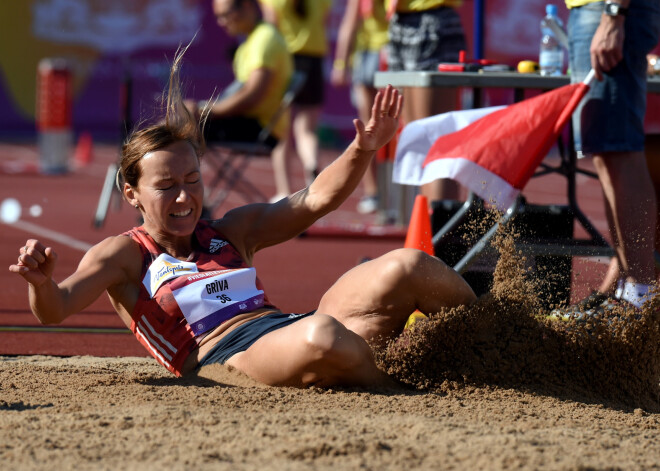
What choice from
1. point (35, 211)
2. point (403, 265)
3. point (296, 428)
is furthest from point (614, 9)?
→ point (35, 211)

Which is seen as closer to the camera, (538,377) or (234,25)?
(538,377)

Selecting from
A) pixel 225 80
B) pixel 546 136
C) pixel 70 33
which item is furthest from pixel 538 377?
pixel 70 33

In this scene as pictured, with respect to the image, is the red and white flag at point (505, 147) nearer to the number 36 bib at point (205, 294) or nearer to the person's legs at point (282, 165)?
the number 36 bib at point (205, 294)

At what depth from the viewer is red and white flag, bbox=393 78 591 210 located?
4.58 metres

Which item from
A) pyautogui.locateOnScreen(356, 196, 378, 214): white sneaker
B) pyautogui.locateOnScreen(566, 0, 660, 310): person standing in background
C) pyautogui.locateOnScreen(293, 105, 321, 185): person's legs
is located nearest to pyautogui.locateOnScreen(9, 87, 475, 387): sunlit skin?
pyautogui.locateOnScreen(566, 0, 660, 310): person standing in background

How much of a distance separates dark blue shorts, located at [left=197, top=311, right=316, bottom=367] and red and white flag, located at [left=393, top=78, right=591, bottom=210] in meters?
1.37

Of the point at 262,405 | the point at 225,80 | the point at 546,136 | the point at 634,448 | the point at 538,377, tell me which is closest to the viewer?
the point at 634,448

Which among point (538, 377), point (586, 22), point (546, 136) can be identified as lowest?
point (538, 377)

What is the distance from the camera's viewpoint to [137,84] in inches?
754

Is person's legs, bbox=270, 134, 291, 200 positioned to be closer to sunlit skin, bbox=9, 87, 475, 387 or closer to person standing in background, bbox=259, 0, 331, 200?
person standing in background, bbox=259, 0, 331, 200

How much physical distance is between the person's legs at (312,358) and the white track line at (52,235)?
392cm

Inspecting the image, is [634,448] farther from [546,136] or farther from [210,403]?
[546,136]

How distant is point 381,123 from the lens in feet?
12.4

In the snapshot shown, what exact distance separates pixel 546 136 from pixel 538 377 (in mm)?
1374
